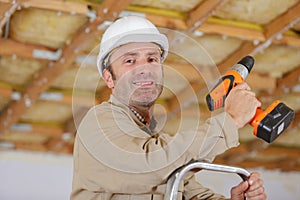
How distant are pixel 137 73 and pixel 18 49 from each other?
303 cm

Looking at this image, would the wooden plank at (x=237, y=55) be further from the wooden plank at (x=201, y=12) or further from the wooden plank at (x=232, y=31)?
the wooden plank at (x=201, y=12)

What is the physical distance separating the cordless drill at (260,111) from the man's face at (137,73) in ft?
0.49

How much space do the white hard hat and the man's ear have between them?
0.02m

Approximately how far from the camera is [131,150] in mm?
1457

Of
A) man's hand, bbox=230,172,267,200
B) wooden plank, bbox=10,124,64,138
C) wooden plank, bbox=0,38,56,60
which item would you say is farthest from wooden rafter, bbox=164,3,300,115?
man's hand, bbox=230,172,267,200

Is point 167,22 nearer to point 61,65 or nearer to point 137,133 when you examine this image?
point 61,65

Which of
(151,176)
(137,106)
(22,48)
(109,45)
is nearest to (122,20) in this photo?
(109,45)

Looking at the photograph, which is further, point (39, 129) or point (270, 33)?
point (39, 129)

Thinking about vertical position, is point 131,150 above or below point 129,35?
below

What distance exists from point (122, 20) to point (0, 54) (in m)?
2.85

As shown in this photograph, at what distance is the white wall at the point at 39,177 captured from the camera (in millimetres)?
6398

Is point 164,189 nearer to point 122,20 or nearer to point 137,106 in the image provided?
point 137,106

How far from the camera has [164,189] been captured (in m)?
1.50

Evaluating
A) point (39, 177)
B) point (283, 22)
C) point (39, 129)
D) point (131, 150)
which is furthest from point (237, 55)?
point (131, 150)
